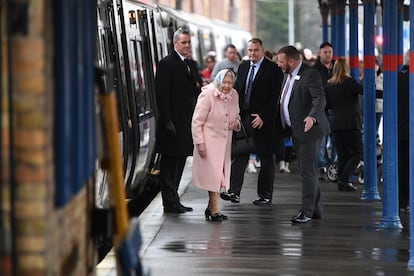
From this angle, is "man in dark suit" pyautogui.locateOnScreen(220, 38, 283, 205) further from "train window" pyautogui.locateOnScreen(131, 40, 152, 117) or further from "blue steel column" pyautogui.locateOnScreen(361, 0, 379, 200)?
"blue steel column" pyautogui.locateOnScreen(361, 0, 379, 200)

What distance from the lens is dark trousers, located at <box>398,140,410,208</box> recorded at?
1562 cm

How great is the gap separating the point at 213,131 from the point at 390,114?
73.3 inches

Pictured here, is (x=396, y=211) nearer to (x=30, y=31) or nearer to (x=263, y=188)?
(x=263, y=188)

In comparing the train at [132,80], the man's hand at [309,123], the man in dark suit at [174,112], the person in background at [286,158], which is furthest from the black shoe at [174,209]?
the person in background at [286,158]

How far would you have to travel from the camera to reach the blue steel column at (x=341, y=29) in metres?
22.9

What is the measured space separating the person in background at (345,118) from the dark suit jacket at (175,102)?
3.35 meters

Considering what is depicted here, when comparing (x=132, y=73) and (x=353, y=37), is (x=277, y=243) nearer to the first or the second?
(x=132, y=73)

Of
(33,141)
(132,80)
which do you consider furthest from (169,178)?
(33,141)

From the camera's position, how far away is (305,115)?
14.2 m

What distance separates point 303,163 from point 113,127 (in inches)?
297

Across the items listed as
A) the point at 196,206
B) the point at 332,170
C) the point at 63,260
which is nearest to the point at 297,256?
the point at 196,206

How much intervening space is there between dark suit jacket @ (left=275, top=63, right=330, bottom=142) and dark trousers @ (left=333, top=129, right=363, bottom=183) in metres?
4.27

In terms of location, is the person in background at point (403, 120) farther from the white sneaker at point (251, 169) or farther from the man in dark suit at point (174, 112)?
the white sneaker at point (251, 169)

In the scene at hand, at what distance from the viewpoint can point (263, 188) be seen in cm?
1661
